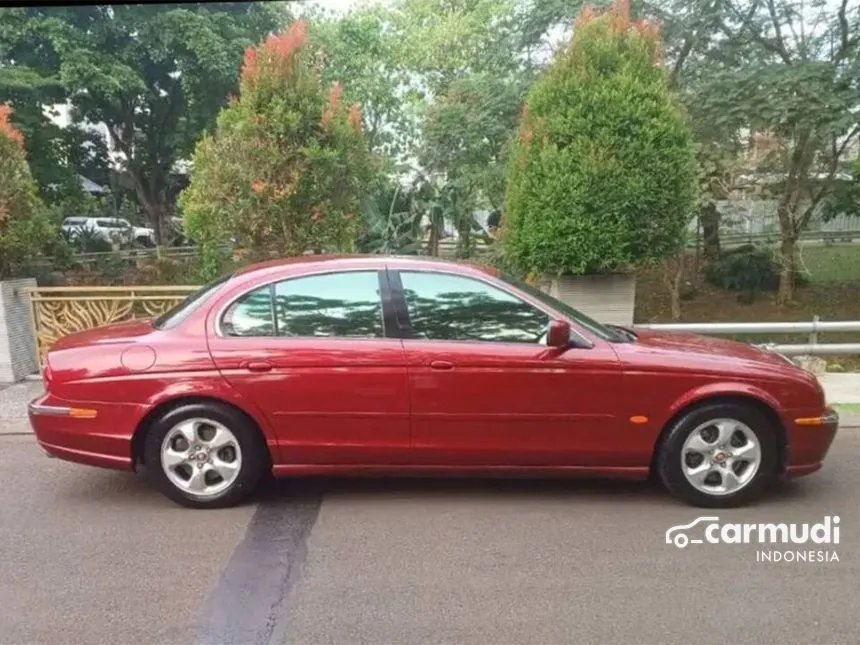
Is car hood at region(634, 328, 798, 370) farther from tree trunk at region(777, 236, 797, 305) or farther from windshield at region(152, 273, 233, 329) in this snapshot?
tree trunk at region(777, 236, 797, 305)

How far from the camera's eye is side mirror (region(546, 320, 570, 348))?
4102 millimetres

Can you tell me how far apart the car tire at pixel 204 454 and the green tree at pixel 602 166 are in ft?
12.4

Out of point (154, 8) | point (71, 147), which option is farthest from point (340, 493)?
point (71, 147)

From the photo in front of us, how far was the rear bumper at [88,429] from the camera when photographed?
4215 millimetres

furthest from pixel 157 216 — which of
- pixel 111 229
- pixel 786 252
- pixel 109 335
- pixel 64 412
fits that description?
pixel 64 412

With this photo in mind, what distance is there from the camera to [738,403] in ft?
13.8

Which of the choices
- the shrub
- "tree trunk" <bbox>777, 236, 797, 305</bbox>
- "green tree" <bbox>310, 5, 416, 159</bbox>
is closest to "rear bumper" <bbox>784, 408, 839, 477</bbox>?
"tree trunk" <bbox>777, 236, 797, 305</bbox>

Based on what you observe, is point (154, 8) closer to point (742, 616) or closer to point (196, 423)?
point (196, 423)

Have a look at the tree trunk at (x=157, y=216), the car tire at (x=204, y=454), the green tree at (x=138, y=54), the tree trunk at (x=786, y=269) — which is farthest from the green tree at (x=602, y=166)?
the tree trunk at (x=157, y=216)

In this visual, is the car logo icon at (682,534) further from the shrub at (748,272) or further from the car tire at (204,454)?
the shrub at (748,272)

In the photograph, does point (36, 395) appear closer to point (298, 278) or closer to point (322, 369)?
A: point (298, 278)

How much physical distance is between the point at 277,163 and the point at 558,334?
4.11 meters

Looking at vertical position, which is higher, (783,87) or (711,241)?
(783,87)

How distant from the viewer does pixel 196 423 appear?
13.8ft
